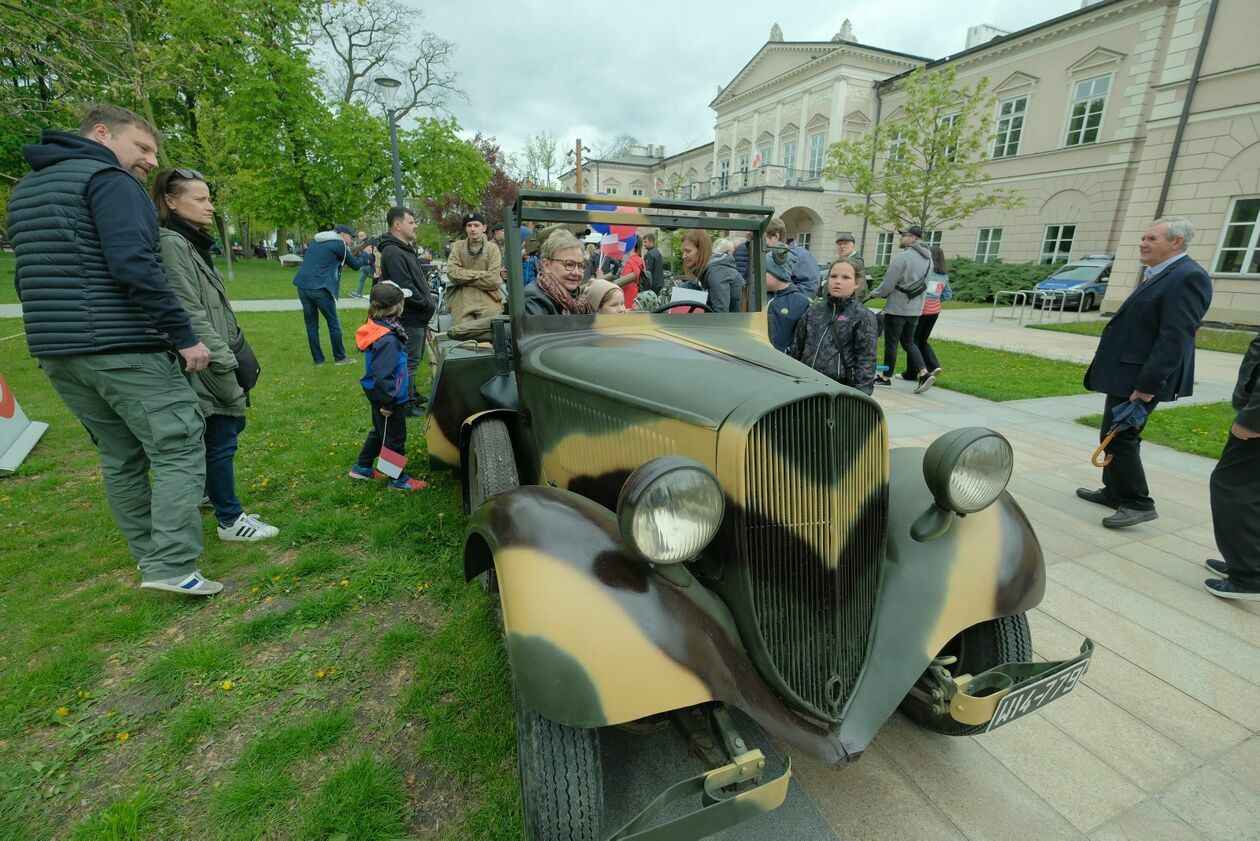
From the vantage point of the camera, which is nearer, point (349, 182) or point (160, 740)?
point (160, 740)

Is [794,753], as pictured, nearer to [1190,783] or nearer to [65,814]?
[1190,783]

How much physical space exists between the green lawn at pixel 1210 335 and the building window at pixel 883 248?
609 inches

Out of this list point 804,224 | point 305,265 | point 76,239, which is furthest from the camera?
point 804,224

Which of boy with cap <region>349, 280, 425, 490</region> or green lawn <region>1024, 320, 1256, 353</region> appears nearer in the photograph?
boy with cap <region>349, 280, 425, 490</region>

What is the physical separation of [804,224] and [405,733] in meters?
34.6

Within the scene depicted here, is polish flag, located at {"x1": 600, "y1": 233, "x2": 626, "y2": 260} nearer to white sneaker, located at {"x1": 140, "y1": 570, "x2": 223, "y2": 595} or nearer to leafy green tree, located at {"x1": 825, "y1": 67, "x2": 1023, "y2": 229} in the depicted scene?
white sneaker, located at {"x1": 140, "y1": 570, "x2": 223, "y2": 595}

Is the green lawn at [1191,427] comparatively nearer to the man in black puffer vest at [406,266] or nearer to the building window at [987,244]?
the man in black puffer vest at [406,266]

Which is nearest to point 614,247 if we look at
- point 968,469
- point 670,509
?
point 968,469

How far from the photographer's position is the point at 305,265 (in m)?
7.35

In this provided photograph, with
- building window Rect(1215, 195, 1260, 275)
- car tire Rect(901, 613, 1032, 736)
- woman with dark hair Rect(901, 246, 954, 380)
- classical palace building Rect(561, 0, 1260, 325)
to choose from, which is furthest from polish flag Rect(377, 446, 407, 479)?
building window Rect(1215, 195, 1260, 275)

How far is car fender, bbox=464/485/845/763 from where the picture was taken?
139 centimetres

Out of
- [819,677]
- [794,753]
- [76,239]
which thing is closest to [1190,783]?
[794,753]

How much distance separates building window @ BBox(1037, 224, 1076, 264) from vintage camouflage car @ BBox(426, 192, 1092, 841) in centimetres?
2459

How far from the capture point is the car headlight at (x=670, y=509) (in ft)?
4.65
